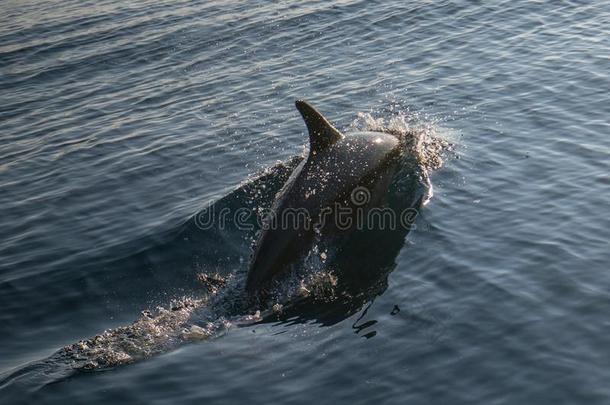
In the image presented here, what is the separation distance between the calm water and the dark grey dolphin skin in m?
0.89

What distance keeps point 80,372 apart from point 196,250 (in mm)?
3538

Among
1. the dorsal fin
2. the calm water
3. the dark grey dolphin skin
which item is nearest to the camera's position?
the calm water

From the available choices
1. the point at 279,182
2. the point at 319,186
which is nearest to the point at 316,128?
the point at 319,186

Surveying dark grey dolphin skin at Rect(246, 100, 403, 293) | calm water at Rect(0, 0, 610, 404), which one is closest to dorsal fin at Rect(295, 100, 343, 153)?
dark grey dolphin skin at Rect(246, 100, 403, 293)

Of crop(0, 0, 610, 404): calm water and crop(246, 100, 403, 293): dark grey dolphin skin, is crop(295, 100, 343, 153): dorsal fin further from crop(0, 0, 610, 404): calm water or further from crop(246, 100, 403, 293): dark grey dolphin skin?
crop(0, 0, 610, 404): calm water

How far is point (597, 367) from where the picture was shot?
9.36 m

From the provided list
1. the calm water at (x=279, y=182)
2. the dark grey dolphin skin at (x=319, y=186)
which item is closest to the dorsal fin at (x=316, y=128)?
the dark grey dolphin skin at (x=319, y=186)

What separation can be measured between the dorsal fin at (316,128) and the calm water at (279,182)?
6.51 ft

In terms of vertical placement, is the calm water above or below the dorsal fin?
below

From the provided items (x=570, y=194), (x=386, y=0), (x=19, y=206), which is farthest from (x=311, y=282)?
(x=386, y=0)

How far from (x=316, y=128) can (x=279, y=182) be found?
2.21 metres

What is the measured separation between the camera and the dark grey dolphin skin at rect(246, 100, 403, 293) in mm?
11844

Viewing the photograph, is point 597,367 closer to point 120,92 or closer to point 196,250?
point 196,250

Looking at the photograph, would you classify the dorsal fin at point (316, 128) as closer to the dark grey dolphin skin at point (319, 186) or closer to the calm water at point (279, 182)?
the dark grey dolphin skin at point (319, 186)
